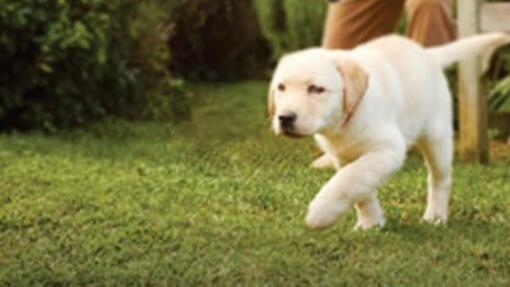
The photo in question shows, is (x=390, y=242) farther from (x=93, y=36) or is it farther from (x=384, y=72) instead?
(x=93, y=36)

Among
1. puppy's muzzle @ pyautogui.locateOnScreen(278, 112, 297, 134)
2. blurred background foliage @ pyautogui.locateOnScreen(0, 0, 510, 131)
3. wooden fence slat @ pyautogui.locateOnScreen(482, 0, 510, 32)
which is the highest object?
puppy's muzzle @ pyautogui.locateOnScreen(278, 112, 297, 134)

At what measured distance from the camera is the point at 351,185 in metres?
4.52

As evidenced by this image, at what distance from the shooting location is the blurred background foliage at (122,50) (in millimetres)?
7945

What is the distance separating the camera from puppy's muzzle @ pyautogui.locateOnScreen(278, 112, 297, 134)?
14.5ft

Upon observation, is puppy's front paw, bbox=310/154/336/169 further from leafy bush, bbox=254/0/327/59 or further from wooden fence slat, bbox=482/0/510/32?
leafy bush, bbox=254/0/327/59

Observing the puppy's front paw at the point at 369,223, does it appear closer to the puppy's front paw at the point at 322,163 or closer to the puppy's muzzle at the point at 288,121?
the puppy's muzzle at the point at 288,121

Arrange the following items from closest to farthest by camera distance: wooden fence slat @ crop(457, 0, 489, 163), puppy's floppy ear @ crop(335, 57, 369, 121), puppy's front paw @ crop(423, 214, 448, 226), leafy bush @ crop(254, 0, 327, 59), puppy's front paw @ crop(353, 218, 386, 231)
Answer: puppy's floppy ear @ crop(335, 57, 369, 121) → puppy's front paw @ crop(353, 218, 386, 231) → puppy's front paw @ crop(423, 214, 448, 226) → wooden fence slat @ crop(457, 0, 489, 163) → leafy bush @ crop(254, 0, 327, 59)

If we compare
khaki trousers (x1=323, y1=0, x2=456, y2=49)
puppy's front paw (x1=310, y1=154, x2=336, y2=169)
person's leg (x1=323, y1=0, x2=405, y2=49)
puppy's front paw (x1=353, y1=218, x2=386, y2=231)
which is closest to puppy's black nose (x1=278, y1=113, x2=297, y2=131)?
puppy's front paw (x1=353, y1=218, x2=386, y2=231)

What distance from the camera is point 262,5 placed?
11.0 metres

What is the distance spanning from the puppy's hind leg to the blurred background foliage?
6.92 ft

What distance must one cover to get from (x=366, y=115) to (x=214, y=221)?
0.87 m

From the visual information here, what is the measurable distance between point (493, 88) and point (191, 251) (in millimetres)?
4033

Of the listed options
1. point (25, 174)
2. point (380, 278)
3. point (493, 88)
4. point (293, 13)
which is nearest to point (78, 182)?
point (25, 174)

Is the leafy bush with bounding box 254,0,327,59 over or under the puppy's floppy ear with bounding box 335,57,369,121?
under
